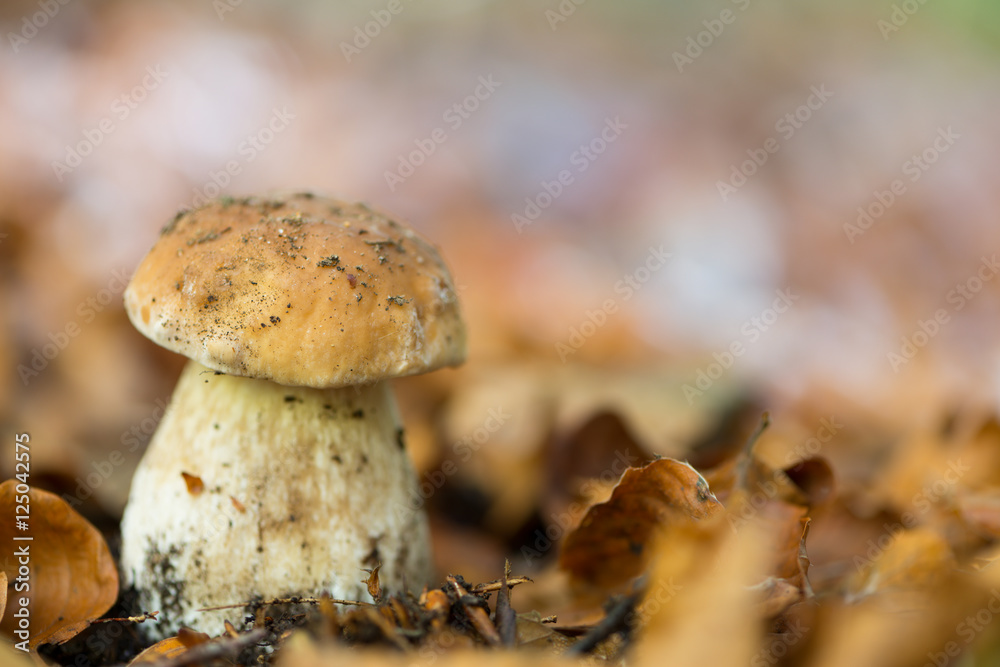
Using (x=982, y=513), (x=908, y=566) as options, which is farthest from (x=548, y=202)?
(x=908, y=566)

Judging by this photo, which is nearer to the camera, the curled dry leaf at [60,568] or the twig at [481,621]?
the twig at [481,621]

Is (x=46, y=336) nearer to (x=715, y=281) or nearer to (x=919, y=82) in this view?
(x=715, y=281)

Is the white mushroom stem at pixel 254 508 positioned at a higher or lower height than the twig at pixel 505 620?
lower

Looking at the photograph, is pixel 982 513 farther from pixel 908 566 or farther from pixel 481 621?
pixel 481 621

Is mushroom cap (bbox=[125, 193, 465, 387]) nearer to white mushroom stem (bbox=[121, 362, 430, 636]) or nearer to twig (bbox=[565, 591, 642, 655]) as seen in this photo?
white mushroom stem (bbox=[121, 362, 430, 636])

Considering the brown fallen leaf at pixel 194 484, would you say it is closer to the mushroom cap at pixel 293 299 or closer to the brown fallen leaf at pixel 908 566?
the mushroom cap at pixel 293 299

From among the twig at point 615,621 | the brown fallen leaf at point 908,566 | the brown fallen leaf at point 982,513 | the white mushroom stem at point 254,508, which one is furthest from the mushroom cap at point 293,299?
the brown fallen leaf at point 982,513
